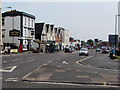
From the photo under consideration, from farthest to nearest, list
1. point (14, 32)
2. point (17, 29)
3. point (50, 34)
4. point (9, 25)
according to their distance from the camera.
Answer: point (50, 34) → point (9, 25) → point (17, 29) → point (14, 32)

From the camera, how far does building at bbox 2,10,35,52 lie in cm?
6431

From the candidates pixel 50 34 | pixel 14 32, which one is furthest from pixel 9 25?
pixel 50 34

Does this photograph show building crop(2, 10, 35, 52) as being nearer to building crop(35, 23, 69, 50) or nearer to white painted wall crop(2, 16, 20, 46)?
white painted wall crop(2, 16, 20, 46)

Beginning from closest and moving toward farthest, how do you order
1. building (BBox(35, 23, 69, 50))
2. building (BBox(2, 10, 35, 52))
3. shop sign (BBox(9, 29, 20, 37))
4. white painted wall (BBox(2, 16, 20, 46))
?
shop sign (BBox(9, 29, 20, 37)) < building (BBox(2, 10, 35, 52)) < white painted wall (BBox(2, 16, 20, 46)) < building (BBox(35, 23, 69, 50))

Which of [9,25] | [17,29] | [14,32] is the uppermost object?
[9,25]

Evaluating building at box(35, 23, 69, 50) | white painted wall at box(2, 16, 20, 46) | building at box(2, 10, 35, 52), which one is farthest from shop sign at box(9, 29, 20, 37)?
building at box(35, 23, 69, 50)

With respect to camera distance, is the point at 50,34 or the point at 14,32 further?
the point at 50,34

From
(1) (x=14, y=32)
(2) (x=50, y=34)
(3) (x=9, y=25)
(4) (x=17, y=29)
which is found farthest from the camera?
(2) (x=50, y=34)

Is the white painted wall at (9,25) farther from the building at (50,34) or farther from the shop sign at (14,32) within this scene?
the building at (50,34)

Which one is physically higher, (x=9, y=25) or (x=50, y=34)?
(x=9, y=25)

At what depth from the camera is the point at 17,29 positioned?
2581 inches

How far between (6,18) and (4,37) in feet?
17.5

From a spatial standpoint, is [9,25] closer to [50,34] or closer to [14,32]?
[14,32]

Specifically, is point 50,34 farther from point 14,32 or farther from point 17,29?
point 14,32
